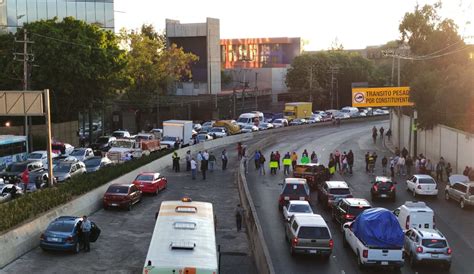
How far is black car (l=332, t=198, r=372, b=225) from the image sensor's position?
2623 centimetres

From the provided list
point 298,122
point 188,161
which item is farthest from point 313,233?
point 298,122

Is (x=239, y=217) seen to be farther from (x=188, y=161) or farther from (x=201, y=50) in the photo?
(x=201, y=50)

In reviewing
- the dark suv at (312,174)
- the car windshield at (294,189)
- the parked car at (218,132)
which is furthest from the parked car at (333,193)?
the parked car at (218,132)

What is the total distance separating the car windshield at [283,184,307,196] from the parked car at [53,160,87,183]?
13.4m

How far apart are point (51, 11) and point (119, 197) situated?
57445mm

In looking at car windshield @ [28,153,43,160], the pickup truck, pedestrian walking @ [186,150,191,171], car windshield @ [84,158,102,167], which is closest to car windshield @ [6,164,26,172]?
car windshield @ [84,158,102,167]

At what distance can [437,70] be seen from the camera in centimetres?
5509

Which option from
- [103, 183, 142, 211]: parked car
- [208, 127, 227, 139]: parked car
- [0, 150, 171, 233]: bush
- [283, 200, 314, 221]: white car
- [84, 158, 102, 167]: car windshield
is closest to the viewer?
[0, 150, 171, 233]: bush

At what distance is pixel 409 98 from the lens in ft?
175

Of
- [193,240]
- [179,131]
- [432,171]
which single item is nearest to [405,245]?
[193,240]

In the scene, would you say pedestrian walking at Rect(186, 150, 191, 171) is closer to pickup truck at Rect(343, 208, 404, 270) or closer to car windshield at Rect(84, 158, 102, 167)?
car windshield at Rect(84, 158, 102, 167)

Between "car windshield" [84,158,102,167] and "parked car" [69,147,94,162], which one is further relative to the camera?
"parked car" [69,147,94,162]

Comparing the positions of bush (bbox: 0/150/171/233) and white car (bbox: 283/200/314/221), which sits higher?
bush (bbox: 0/150/171/233)

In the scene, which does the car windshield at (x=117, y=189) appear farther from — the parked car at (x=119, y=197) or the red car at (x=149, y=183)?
the red car at (x=149, y=183)
